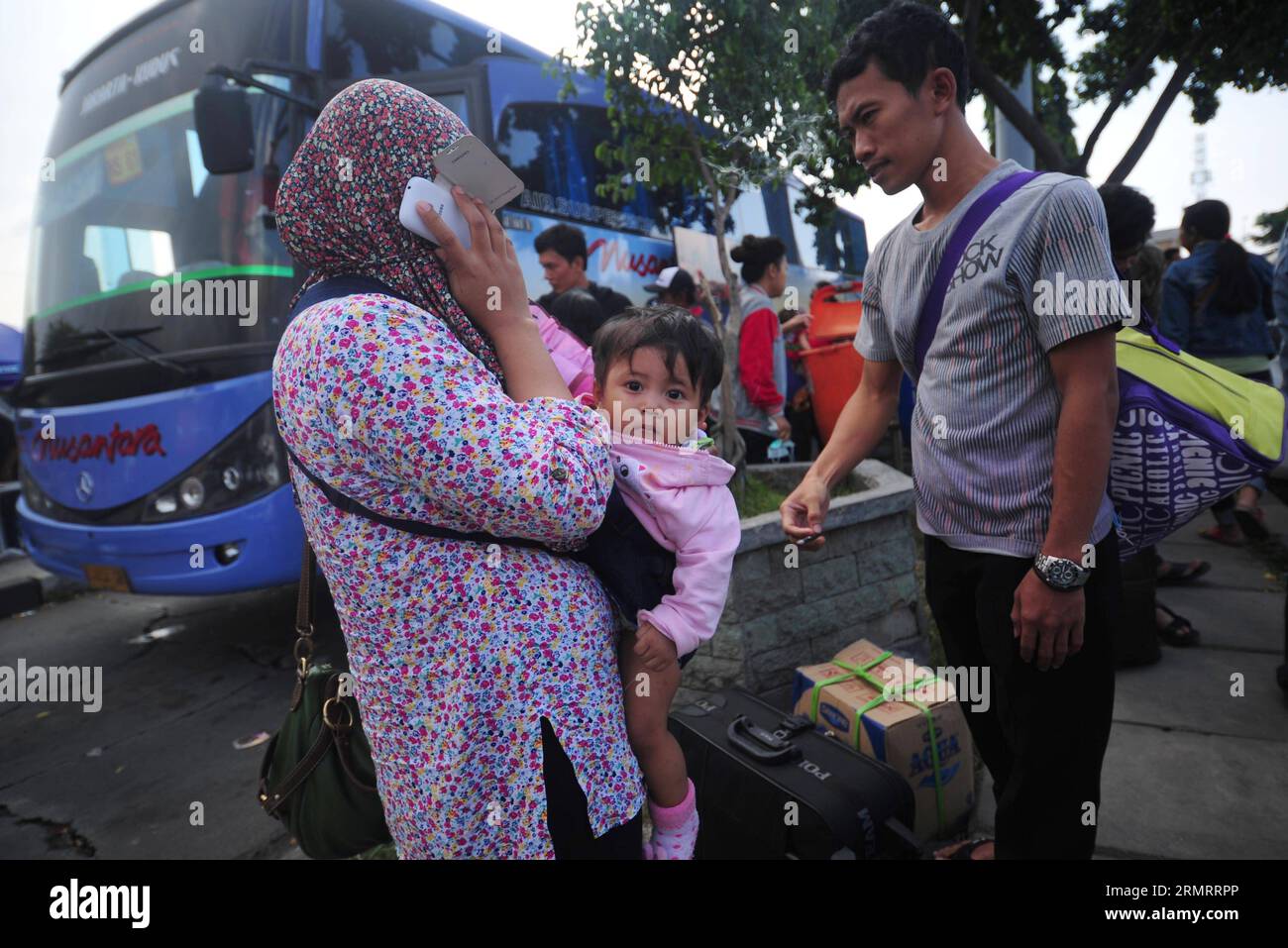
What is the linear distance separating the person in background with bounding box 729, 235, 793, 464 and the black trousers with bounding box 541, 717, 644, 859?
12.4 ft

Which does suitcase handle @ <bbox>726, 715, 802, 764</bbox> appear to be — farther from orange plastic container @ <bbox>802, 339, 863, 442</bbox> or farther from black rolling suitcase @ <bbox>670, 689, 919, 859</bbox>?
orange plastic container @ <bbox>802, 339, 863, 442</bbox>

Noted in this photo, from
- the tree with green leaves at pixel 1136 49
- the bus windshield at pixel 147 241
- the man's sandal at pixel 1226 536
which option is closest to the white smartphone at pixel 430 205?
the bus windshield at pixel 147 241

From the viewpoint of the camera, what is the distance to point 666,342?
161 centimetres

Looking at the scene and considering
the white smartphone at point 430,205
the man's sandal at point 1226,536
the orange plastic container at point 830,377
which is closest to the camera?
the white smartphone at point 430,205

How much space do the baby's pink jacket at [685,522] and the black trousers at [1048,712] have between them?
0.59 m

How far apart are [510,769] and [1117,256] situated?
2.15 meters

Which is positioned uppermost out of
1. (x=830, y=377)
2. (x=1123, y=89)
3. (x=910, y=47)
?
(x=1123, y=89)

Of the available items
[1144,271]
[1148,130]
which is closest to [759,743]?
[1144,271]

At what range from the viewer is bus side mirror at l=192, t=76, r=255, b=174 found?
338cm

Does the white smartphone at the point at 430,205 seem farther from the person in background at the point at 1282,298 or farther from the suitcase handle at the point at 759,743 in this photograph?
the person in background at the point at 1282,298

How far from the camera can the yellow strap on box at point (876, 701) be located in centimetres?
251

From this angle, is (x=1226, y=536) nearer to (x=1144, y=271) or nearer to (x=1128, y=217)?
(x=1144, y=271)

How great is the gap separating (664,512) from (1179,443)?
3.51ft

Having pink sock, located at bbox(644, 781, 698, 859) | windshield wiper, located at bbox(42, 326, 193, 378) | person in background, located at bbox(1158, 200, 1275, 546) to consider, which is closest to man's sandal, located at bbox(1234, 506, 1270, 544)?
person in background, located at bbox(1158, 200, 1275, 546)
